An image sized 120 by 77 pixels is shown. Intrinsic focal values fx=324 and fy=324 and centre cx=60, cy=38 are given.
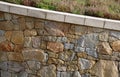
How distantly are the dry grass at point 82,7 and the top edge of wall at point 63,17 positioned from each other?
0.34m

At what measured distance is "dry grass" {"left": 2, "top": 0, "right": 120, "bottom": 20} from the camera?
6716 mm

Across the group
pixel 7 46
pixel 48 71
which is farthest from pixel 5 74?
pixel 48 71

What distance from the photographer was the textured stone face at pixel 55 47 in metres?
6.50

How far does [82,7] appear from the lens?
6.95 meters

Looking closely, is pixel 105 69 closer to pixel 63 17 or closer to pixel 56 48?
pixel 56 48

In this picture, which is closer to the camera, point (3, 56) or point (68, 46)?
point (68, 46)

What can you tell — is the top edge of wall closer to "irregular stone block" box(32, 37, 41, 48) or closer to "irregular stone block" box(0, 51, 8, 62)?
"irregular stone block" box(32, 37, 41, 48)

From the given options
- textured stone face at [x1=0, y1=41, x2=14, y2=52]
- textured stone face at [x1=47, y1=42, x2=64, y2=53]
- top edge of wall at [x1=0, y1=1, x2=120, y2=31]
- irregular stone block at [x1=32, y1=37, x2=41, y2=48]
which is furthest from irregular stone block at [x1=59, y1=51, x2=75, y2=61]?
textured stone face at [x1=0, y1=41, x2=14, y2=52]

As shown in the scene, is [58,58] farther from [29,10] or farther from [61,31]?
[29,10]

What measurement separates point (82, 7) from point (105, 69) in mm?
1438

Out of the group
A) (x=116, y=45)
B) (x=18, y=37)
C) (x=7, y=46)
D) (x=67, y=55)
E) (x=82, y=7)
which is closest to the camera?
(x=116, y=45)

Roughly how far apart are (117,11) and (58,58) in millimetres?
1653

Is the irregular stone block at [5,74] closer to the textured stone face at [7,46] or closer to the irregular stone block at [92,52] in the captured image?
the textured stone face at [7,46]

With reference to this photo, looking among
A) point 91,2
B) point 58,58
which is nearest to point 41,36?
point 58,58
